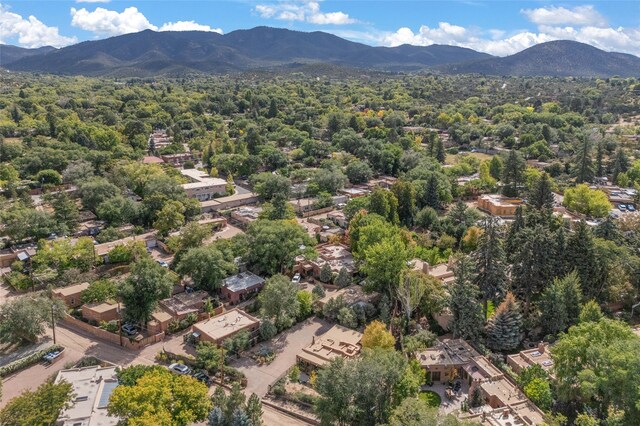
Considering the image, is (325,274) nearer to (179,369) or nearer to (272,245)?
(272,245)

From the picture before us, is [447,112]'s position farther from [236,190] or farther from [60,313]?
[60,313]

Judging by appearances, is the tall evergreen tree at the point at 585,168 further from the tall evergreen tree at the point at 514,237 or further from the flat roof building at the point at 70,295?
the flat roof building at the point at 70,295

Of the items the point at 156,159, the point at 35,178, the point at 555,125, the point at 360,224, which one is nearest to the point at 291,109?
the point at 156,159

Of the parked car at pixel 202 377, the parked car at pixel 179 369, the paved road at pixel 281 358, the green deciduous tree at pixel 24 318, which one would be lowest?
the paved road at pixel 281 358

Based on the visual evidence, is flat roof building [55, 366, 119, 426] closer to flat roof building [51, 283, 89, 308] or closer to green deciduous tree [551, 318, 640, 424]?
flat roof building [51, 283, 89, 308]

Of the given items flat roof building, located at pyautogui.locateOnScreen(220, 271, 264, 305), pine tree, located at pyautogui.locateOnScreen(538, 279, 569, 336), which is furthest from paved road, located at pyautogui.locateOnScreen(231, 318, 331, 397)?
pine tree, located at pyautogui.locateOnScreen(538, 279, 569, 336)

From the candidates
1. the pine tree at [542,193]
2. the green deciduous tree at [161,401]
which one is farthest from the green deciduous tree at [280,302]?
the pine tree at [542,193]
